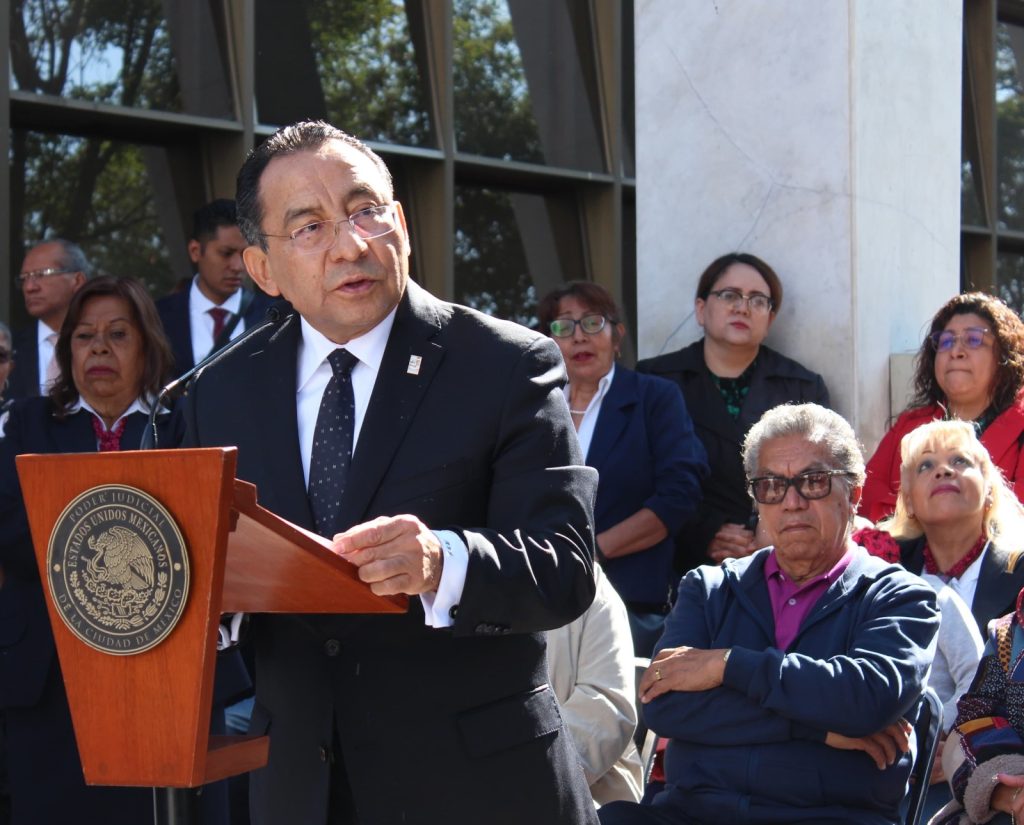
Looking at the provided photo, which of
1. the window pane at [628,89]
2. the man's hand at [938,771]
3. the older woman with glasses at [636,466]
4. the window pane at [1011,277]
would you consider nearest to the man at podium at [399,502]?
the man's hand at [938,771]

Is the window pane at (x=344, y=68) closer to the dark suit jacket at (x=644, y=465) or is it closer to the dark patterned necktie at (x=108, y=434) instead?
the dark suit jacket at (x=644, y=465)

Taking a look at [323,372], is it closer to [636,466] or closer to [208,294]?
[636,466]

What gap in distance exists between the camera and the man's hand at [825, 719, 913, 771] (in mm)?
3156

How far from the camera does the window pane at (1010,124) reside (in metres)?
11.2

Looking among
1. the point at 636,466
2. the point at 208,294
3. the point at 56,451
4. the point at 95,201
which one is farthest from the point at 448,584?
the point at 95,201

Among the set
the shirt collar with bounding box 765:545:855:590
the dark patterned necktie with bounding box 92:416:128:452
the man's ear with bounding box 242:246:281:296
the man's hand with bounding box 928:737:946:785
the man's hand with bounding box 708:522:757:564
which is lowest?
the man's hand with bounding box 928:737:946:785

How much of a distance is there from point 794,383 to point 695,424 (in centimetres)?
42

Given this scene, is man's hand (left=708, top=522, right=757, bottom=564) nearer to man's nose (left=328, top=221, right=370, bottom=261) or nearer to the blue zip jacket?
the blue zip jacket

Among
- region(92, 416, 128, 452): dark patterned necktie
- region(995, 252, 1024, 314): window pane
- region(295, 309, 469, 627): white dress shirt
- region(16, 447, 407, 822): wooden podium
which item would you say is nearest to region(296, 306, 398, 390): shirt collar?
region(295, 309, 469, 627): white dress shirt

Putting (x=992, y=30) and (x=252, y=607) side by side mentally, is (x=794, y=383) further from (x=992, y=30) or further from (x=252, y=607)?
(x=992, y=30)

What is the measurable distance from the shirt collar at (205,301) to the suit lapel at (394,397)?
3.72m

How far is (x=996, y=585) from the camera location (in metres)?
4.00

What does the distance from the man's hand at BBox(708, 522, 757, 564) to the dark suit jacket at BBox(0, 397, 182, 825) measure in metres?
1.92

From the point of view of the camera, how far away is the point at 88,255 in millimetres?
7000
